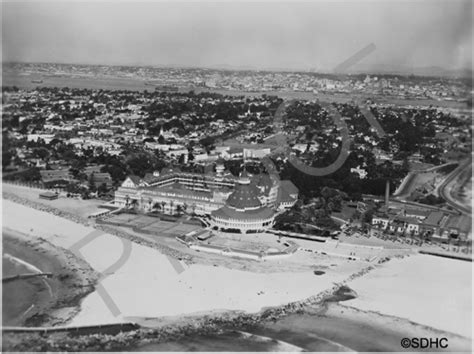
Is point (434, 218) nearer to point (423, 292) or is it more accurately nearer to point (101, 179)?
point (423, 292)

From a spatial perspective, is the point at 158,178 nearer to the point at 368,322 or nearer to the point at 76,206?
the point at 76,206

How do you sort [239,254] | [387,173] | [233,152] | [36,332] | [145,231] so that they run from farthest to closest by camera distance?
[233,152], [387,173], [145,231], [239,254], [36,332]

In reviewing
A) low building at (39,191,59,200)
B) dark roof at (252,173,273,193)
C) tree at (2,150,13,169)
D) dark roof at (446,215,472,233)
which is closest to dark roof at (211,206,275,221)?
dark roof at (252,173,273,193)

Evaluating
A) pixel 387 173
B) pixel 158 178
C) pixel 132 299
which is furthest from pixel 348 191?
pixel 132 299

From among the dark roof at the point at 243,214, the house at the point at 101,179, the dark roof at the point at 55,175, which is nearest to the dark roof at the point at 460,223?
the dark roof at the point at 243,214

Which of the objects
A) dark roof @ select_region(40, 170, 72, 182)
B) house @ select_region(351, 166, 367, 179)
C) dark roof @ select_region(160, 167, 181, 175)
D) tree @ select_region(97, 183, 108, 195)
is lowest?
tree @ select_region(97, 183, 108, 195)

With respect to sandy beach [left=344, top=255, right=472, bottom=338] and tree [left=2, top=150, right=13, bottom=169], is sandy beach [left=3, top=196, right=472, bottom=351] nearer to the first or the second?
sandy beach [left=344, top=255, right=472, bottom=338]

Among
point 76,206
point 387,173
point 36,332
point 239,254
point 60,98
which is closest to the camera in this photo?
point 36,332
